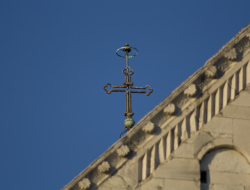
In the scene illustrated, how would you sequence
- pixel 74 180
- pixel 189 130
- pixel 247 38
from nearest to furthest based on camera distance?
pixel 74 180, pixel 189 130, pixel 247 38

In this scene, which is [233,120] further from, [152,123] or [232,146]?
[152,123]

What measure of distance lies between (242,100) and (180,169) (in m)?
2.45

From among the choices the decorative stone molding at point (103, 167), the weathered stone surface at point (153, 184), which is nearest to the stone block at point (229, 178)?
the weathered stone surface at point (153, 184)

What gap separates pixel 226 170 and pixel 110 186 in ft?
8.93

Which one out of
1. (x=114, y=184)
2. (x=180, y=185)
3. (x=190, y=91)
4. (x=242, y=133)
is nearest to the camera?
(x=114, y=184)

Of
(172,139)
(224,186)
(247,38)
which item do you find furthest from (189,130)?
(247,38)

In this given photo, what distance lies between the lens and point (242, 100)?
16984 mm

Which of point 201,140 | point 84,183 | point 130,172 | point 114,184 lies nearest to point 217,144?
point 201,140

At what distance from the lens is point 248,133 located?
1658 centimetres

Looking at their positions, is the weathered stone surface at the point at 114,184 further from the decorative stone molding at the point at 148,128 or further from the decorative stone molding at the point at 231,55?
the decorative stone molding at the point at 231,55

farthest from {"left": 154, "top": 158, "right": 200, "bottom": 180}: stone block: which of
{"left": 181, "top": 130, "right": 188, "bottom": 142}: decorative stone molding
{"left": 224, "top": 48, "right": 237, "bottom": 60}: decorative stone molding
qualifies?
{"left": 224, "top": 48, "right": 237, "bottom": 60}: decorative stone molding

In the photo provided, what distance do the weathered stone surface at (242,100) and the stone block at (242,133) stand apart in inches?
17.7

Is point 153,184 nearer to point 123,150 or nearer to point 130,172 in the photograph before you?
point 130,172

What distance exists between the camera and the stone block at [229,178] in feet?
52.5
